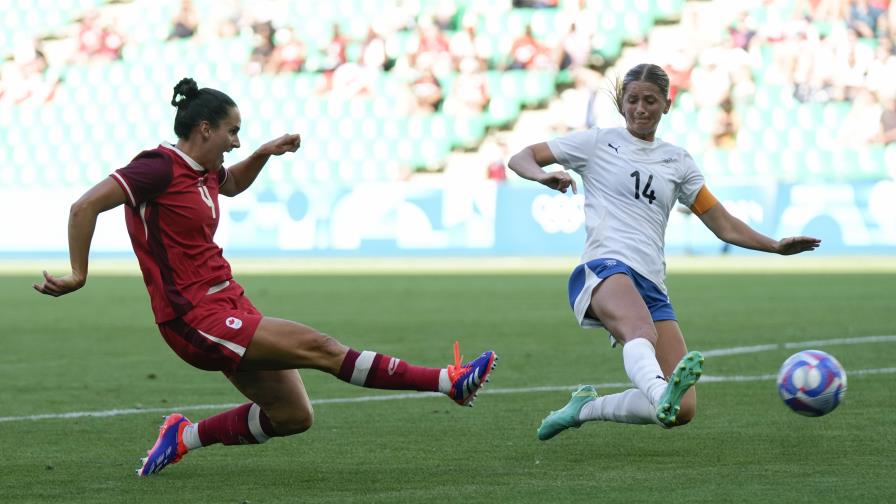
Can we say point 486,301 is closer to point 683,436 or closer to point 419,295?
point 419,295

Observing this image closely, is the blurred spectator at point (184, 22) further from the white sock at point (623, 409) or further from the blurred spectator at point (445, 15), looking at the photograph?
the white sock at point (623, 409)

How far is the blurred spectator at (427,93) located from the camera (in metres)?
26.6

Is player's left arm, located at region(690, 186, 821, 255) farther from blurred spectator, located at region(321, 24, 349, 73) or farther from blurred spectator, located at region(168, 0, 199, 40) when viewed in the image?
blurred spectator, located at region(168, 0, 199, 40)

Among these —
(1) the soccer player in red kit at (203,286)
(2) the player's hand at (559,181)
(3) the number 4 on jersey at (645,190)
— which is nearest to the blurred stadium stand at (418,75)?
(3) the number 4 on jersey at (645,190)

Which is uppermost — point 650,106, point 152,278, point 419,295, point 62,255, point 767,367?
point 650,106

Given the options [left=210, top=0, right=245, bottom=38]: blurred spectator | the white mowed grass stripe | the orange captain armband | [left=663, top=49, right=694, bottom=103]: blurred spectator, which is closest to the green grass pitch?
the white mowed grass stripe

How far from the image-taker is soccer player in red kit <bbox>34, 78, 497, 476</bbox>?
16.8 ft

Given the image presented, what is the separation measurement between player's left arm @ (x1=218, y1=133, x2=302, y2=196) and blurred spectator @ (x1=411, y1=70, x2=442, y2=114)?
68.0 ft

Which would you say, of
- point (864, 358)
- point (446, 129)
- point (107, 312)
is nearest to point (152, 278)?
point (864, 358)

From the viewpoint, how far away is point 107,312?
14609 millimetres

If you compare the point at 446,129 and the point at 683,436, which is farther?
the point at 446,129

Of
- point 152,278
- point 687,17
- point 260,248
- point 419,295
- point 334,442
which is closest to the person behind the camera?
point 152,278

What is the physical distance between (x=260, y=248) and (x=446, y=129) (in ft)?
14.7

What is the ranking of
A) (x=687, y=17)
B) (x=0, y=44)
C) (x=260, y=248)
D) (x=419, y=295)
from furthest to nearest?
(x=0, y=44) < (x=687, y=17) < (x=260, y=248) < (x=419, y=295)
